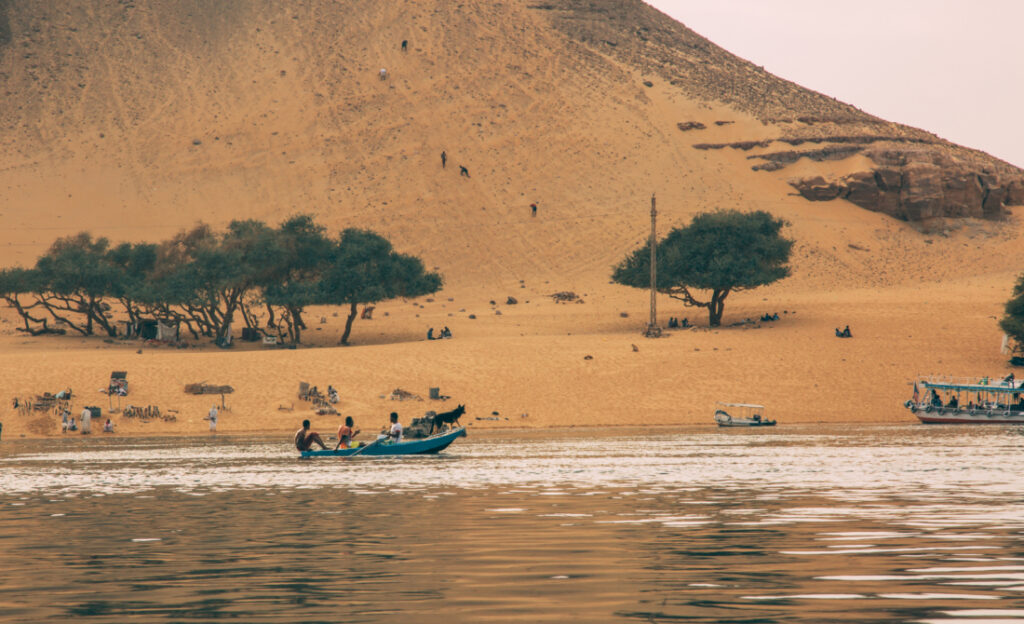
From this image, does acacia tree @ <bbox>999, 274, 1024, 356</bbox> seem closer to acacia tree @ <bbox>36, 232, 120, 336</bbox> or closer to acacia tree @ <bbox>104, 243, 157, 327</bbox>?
acacia tree @ <bbox>104, 243, 157, 327</bbox>

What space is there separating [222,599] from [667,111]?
12591cm

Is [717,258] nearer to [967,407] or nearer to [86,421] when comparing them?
[967,407]

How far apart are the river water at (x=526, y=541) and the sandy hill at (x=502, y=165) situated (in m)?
35.7

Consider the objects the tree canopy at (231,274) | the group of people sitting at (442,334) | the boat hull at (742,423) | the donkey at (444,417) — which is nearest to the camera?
the donkey at (444,417)

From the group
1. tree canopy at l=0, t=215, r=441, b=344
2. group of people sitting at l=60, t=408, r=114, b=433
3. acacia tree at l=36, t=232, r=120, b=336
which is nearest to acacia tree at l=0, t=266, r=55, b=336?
tree canopy at l=0, t=215, r=441, b=344

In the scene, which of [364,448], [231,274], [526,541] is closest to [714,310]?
[231,274]

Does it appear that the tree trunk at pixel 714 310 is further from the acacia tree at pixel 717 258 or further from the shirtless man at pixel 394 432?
the shirtless man at pixel 394 432

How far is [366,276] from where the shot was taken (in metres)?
76.3

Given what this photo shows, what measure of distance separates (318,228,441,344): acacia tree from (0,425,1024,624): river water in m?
43.7

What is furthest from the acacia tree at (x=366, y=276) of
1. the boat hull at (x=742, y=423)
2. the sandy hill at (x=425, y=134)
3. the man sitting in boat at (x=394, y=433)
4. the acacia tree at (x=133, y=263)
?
the man sitting in boat at (x=394, y=433)

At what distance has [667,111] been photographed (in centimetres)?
13288

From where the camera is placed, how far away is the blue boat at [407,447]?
36.1m

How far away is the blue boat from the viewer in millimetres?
36094

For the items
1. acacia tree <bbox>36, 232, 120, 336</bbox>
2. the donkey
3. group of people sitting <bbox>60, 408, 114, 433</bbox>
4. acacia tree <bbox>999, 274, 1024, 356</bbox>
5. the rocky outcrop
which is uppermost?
the rocky outcrop
